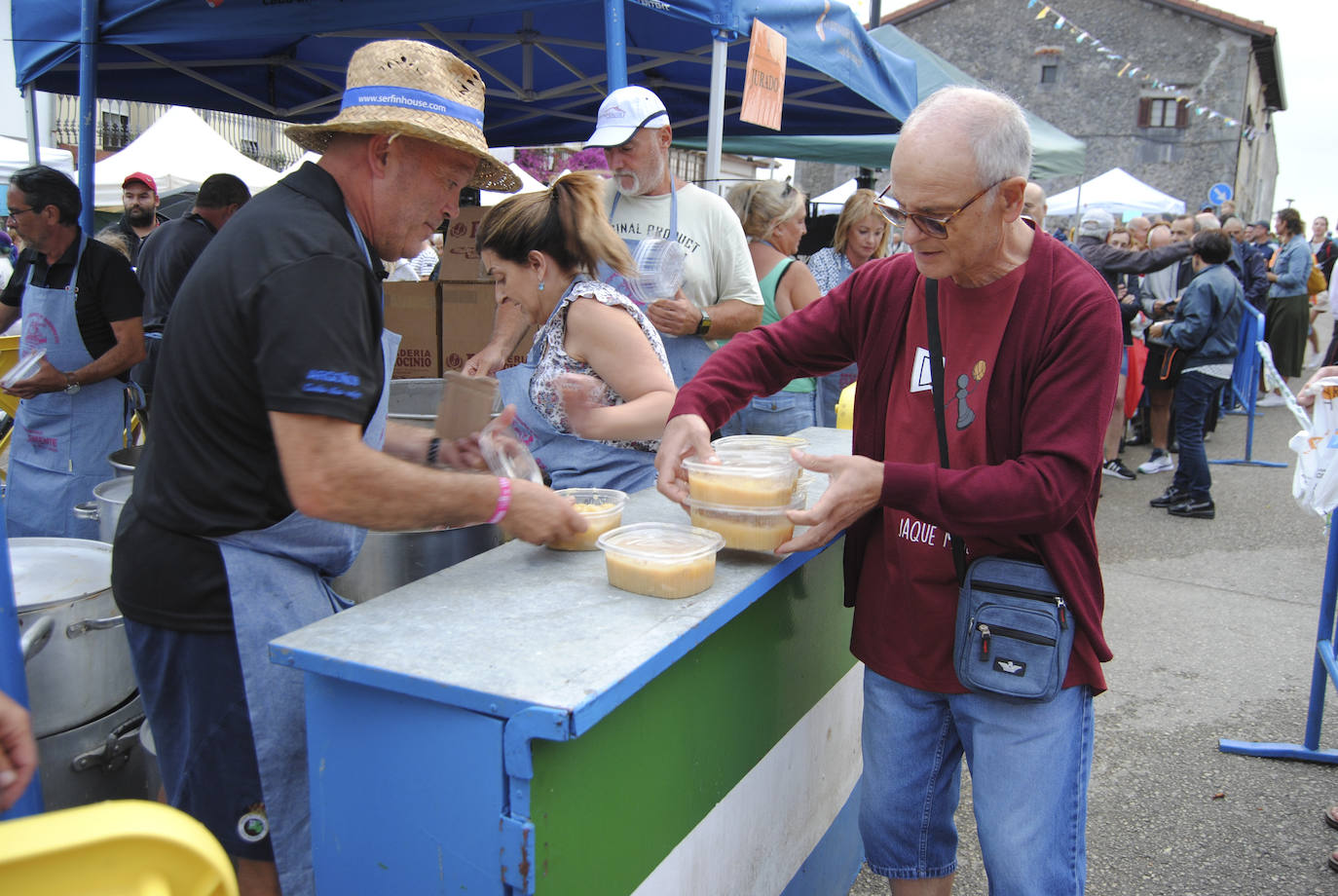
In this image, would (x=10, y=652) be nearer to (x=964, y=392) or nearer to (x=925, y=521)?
(x=925, y=521)

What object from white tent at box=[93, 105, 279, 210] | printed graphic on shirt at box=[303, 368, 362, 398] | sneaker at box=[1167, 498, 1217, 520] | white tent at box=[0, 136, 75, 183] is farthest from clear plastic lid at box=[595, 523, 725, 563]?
white tent at box=[93, 105, 279, 210]

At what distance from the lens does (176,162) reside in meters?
13.2

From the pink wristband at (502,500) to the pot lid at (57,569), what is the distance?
1198mm

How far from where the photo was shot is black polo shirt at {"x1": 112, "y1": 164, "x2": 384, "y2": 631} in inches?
55.7

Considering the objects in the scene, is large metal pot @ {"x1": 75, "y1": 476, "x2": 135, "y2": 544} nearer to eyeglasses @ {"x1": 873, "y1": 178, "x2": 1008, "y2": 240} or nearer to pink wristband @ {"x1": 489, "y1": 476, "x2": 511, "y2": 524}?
pink wristband @ {"x1": 489, "y1": 476, "x2": 511, "y2": 524}

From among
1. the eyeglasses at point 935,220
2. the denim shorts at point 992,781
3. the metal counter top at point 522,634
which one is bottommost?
the denim shorts at point 992,781

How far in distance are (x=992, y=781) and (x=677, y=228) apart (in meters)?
2.65

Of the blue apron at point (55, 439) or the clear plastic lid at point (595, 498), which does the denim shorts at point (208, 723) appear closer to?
the clear plastic lid at point (595, 498)

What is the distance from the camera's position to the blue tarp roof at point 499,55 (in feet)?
14.8

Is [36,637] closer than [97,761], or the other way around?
[36,637]

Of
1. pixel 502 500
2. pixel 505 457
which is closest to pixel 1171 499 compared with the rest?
pixel 505 457

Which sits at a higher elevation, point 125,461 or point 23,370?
point 23,370

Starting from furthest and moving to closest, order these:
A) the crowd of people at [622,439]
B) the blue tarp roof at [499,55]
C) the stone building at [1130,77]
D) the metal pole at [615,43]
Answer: the stone building at [1130,77] → the blue tarp roof at [499,55] → the metal pole at [615,43] → the crowd of people at [622,439]

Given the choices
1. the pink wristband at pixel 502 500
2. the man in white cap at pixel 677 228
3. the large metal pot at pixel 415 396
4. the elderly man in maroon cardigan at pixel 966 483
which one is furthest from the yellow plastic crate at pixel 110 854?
the large metal pot at pixel 415 396
